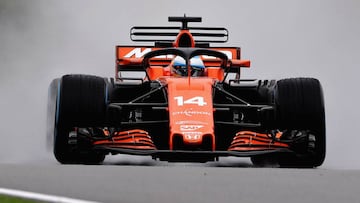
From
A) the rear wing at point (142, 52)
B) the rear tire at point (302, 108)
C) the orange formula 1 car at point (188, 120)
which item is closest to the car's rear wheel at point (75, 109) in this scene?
the orange formula 1 car at point (188, 120)

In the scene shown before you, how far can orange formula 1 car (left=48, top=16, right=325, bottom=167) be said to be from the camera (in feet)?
40.4

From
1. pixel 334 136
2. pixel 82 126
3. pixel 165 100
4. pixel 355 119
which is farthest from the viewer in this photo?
pixel 355 119

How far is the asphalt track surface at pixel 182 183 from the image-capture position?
7.64 metres

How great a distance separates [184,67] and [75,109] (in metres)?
2.67

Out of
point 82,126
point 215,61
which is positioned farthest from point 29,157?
point 82,126

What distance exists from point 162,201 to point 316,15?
2018 centimetres

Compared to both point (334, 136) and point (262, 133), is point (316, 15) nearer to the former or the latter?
point (334, 136)

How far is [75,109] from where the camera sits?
40.2 ft

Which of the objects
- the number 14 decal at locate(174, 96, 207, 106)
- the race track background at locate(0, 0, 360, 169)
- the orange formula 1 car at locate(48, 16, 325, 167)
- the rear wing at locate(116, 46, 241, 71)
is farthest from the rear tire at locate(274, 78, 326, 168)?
the race track background at locate(0, 0, 360, 169)

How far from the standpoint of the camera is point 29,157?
1619 cm

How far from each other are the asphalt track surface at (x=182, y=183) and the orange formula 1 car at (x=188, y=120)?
2.15m

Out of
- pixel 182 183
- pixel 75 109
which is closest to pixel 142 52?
pixel 75 109

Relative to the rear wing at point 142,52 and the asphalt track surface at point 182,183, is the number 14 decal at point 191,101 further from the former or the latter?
the rear wing at point 142,52

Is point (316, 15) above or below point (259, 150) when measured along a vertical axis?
above
